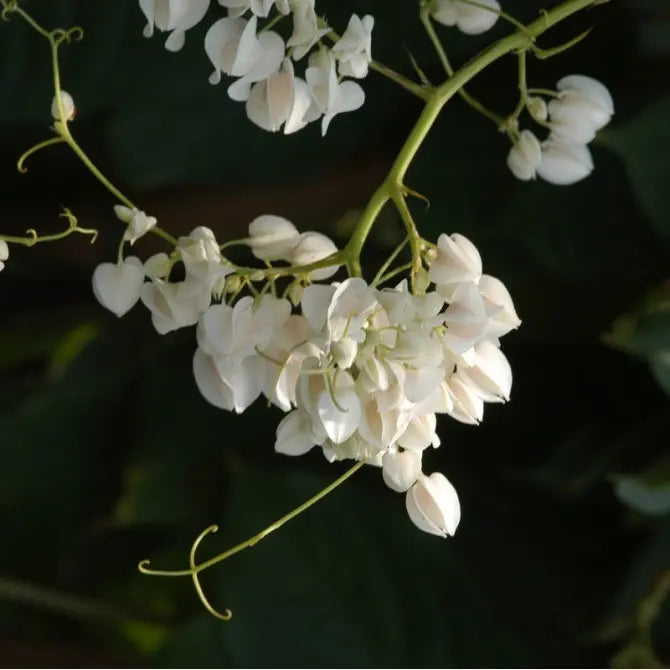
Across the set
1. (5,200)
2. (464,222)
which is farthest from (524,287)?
(5,200)

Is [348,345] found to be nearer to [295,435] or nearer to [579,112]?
[295,435]

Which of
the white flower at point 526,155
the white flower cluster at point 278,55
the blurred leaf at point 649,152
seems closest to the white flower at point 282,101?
the white flower cluster at point 278,55

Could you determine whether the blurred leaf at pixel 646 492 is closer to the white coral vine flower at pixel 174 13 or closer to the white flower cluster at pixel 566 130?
the white flower cluster at pixel 566 130

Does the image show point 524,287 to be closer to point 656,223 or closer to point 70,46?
point 656,223

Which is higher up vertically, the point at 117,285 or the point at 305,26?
the point at 305,26

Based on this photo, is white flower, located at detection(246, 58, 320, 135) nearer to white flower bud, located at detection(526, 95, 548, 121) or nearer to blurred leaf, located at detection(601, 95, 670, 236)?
white flower bud, located at detection(526, 95, 548, 121)

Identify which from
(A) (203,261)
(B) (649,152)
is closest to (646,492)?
(B) (649,152)

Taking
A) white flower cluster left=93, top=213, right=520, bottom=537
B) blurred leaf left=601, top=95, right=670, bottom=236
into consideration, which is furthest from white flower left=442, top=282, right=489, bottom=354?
blurred leaf left=601, top=95, right=670, bottom=236
